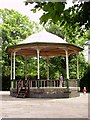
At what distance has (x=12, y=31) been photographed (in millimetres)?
40750

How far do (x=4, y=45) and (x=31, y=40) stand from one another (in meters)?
15.7

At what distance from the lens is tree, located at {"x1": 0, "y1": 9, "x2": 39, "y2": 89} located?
3794cm

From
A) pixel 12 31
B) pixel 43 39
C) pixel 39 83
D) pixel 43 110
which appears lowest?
pixel 43 110

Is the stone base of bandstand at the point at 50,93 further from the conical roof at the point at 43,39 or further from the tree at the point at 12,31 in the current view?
the tree at the point at 12,31

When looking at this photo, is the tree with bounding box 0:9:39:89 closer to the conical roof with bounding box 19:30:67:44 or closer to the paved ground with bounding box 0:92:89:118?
the conical roof with bounding box 19:30:67:44

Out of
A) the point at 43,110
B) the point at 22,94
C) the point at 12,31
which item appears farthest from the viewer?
the point at 12,31

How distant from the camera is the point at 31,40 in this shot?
23.6 metres

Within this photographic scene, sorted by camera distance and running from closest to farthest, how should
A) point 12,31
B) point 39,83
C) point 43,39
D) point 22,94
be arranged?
point 39,83 → point 22,94 → point 43,39 → point 12,31

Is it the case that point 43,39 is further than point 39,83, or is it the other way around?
point 43,39

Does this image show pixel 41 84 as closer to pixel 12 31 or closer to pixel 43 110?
pixel 43 110

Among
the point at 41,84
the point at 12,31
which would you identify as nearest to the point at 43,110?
the point at 41,84

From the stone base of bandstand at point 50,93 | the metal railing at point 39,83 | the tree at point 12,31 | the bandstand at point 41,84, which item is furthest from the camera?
the tree at point 12,31

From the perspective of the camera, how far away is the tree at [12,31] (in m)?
37.9

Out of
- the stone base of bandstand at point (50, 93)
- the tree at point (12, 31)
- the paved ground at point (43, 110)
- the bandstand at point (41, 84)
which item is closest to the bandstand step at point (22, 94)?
the bandstand at point (41, 84)
